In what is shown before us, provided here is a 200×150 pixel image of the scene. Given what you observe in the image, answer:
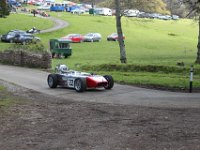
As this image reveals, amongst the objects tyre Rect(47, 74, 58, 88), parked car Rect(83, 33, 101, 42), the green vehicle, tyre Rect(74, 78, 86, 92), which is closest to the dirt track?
tyre Rect(74, 78, 86, 92)

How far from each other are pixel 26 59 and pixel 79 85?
12211 millimetres

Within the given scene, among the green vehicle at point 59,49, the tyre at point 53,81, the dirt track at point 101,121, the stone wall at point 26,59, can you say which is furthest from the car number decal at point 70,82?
the green vehicle at point 59,49

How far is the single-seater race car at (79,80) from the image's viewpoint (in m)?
18.7

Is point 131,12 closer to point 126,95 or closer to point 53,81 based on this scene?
point 53,81

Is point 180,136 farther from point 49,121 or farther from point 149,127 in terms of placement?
point 49,121

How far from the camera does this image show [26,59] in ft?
99.1

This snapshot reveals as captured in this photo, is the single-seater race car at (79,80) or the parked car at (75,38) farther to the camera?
the parked car at (75,38)

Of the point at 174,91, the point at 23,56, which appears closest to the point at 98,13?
the point at 23,56

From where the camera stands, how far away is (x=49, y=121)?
1181 cm

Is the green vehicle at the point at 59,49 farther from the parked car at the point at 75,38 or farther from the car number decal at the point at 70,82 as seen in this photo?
the car number decal at the point at 70,82

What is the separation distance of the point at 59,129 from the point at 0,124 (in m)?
1.58

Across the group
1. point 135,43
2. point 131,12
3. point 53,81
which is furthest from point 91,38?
point 53,81

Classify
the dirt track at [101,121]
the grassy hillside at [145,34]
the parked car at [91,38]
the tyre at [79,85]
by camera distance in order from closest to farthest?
the dirt track at [101,121] < the tyre at [79,85] < the grassy hillside at [145,34] < the parked car at [91,38]

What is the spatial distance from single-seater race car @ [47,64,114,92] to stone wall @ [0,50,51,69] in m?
8.49
